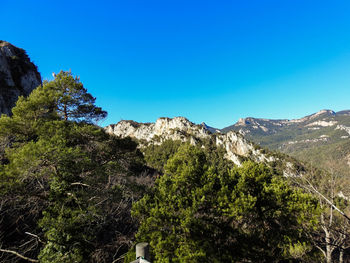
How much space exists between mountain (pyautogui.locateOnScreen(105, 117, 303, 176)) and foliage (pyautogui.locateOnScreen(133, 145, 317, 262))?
3076 inches

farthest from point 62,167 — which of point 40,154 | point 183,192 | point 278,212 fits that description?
point 278,212

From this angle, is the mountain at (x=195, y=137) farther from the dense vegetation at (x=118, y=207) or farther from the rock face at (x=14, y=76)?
the dense vegetation at (x=118, y=207)

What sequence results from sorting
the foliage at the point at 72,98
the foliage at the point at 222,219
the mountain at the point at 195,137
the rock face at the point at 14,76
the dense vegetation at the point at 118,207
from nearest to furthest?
the dense vegetation at the point at 118,207
the foliage at the point at 222,219
the foliage at the point at 72,98
the rock face at the point at 14,76
the mountain at the point at 195,137

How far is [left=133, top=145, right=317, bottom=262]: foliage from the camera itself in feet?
23.7

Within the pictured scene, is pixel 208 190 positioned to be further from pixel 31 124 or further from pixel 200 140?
pixel 200 140

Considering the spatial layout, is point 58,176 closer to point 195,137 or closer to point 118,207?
point 118,207

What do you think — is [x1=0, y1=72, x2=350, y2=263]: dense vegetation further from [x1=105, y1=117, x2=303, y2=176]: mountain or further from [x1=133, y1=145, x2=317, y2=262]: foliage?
[x1=105, y1=117, x2=303, y2=176]: mountain

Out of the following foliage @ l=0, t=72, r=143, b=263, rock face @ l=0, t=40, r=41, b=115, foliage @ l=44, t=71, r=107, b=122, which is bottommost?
foliage @ l=0, t=72, r=143, b=263

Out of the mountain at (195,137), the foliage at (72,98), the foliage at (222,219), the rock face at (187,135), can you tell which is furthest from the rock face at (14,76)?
the rock face at (187,135)

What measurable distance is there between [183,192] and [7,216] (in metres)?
9.18

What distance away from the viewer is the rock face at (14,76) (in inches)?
880

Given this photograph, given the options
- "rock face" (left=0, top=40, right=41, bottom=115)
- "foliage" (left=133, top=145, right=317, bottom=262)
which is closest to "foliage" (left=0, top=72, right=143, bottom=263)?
"foliage" (left=133, top=145, right=317, bottom=262)

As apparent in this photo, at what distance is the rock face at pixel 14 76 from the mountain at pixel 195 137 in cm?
5535

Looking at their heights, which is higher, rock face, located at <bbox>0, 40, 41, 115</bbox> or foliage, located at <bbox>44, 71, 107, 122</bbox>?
rock face, located at <bbox>0, 40, 41, 115</bbox>
